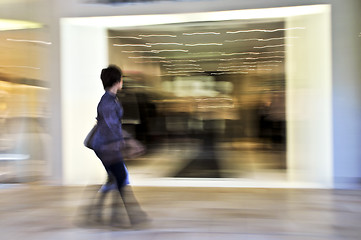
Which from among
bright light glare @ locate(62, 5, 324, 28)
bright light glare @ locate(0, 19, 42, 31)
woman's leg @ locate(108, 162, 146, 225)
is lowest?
woman's leg @ locate(108, 162, 146, 225)

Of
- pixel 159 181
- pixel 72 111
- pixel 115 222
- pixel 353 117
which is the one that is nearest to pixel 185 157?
pixel 159 181

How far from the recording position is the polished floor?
3.28 meters

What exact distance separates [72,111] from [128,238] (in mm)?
2801

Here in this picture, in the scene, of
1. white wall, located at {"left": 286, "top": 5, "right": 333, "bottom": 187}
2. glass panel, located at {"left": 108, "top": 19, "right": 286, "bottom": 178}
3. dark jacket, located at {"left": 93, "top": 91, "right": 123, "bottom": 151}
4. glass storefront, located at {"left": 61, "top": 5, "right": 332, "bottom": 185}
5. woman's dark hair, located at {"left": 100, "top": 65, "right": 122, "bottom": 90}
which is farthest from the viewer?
glass panel, located at {"left": 108, "top": 19, "right": 286, "bottom": 178}

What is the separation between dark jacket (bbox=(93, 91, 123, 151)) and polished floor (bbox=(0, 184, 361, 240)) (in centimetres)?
71

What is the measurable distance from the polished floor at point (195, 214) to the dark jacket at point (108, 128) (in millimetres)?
710

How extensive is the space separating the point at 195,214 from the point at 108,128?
4.70 ft

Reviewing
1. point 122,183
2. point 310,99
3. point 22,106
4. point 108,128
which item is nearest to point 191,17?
point 310,99

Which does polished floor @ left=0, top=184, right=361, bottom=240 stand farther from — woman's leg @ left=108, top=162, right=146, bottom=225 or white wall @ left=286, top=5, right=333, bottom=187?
white wall @ left=286, top=5, right=333, bottom=187

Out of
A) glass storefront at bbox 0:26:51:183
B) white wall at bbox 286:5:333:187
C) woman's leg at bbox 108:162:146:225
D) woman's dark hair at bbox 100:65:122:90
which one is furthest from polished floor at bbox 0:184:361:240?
woman's dark hair at bbox 100:65:122:90

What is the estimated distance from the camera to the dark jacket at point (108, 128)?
3.12 meters

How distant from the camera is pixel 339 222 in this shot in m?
3.59

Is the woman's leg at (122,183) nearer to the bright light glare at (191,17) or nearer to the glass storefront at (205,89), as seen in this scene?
the glass storefront at (205,89)

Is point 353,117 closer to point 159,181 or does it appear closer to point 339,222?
point 339,222
